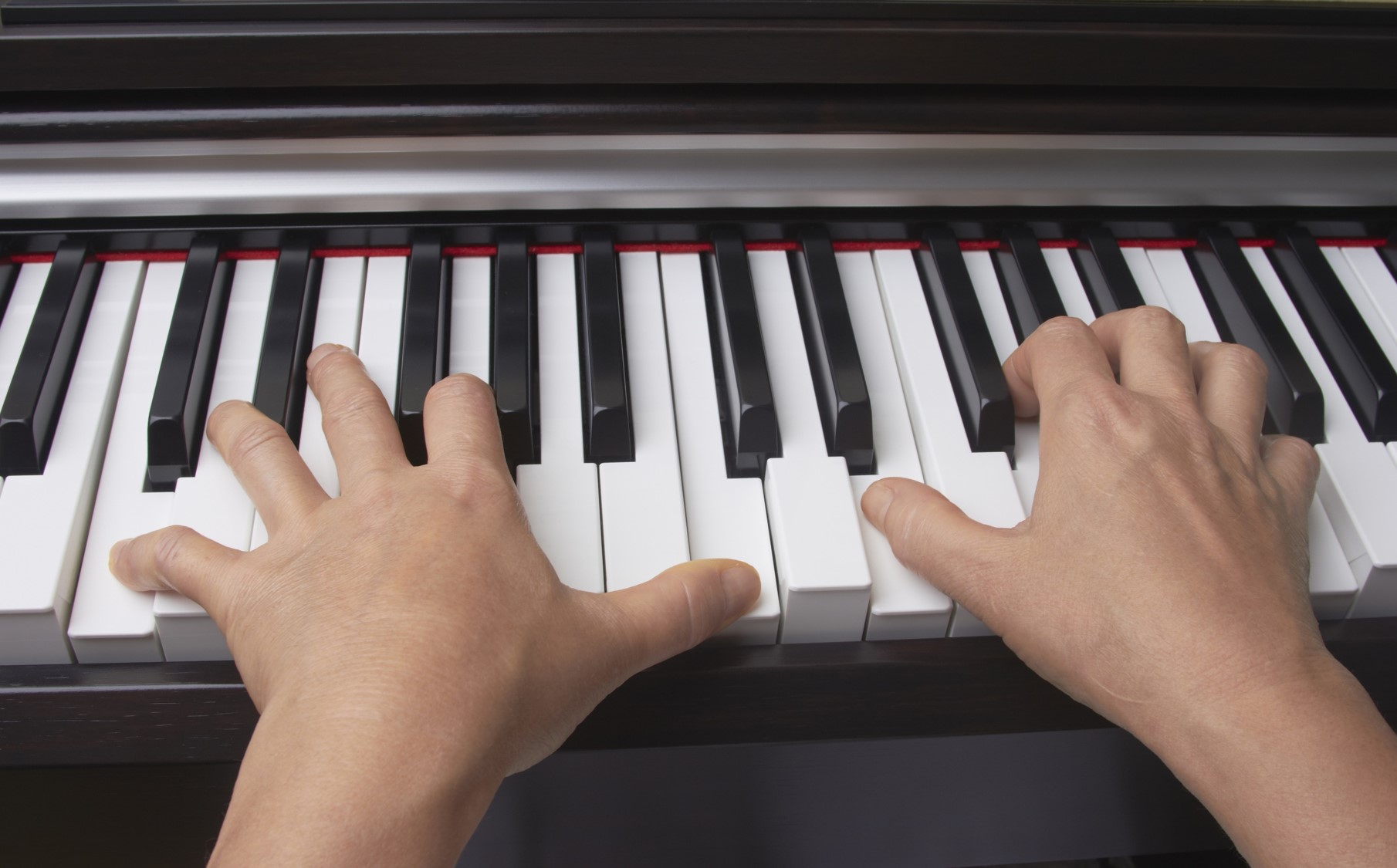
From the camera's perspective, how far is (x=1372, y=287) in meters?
1.12

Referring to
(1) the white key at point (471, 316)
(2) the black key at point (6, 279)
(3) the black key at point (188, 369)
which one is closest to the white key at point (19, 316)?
(2) the black key at point (6, 279)

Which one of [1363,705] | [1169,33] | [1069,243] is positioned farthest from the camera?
[1069,243]

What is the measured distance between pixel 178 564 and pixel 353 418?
0.55 ft

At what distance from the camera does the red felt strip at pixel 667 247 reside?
1.08 m

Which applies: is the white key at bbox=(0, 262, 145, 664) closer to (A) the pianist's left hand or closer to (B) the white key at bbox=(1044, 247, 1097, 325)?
(A) the pianist's left hand

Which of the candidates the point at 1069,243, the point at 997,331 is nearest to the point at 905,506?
the point at 997,331

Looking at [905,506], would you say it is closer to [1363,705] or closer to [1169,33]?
[1363,705]

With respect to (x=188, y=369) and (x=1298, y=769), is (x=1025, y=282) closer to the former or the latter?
(x=1298, y=769)

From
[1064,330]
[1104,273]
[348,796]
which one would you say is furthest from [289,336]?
[1104,273]

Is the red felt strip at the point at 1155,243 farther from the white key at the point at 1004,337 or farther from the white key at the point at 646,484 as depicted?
the white key at the point at 646,484

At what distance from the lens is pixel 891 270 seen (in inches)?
42.6

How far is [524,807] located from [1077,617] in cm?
62

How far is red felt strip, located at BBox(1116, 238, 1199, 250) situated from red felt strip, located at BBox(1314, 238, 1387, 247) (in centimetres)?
15

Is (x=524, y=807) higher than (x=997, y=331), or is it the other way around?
(x=997, y=331)
